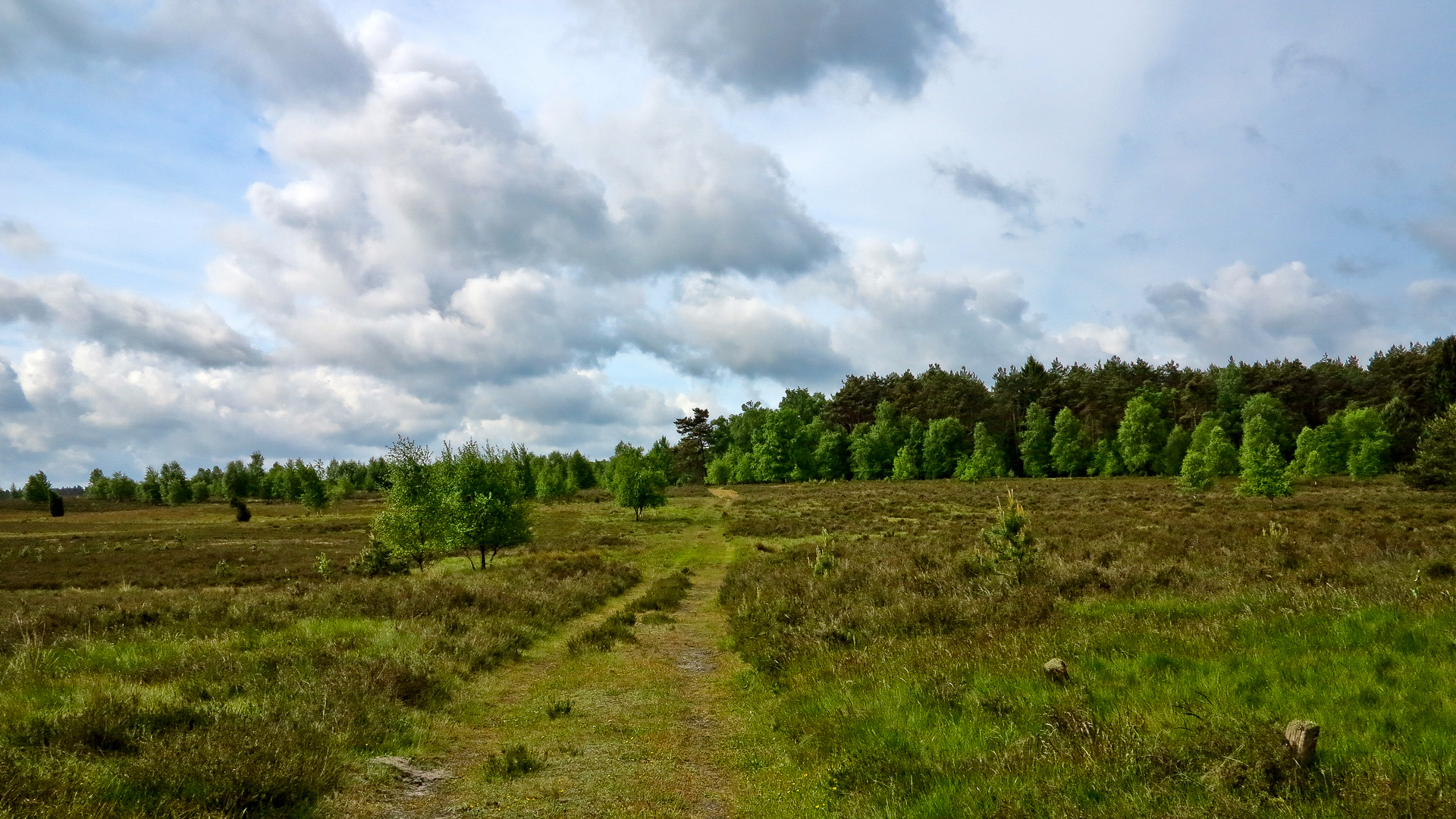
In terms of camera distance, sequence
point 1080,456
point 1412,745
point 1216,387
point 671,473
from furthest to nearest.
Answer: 1. point 671,473
2. point 1216,387
3. point 1080,456
4. point 1412,745

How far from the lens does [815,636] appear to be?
13953 mm

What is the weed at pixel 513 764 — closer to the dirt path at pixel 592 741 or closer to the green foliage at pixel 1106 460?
the dirt path at pixel 592 741

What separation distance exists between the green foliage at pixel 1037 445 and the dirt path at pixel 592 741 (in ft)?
286

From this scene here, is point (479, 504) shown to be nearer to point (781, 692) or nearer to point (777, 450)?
point (781, 692)

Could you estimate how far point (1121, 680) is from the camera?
8.87m

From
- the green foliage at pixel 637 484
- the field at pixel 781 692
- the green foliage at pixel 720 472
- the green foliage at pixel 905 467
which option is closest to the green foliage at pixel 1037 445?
the green foliage at pixel 905 467

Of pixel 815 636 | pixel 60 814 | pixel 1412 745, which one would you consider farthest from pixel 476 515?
pixel 1412 745

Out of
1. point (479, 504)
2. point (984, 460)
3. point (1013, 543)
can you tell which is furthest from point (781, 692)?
point (984, 460)

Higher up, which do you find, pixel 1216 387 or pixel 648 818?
pixel 1216 387

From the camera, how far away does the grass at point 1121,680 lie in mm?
5910

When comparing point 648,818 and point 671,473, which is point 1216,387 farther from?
point 648,818

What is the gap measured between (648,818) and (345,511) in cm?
10491

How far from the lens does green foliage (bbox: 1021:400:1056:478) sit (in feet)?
307

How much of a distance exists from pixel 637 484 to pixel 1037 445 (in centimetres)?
5914
